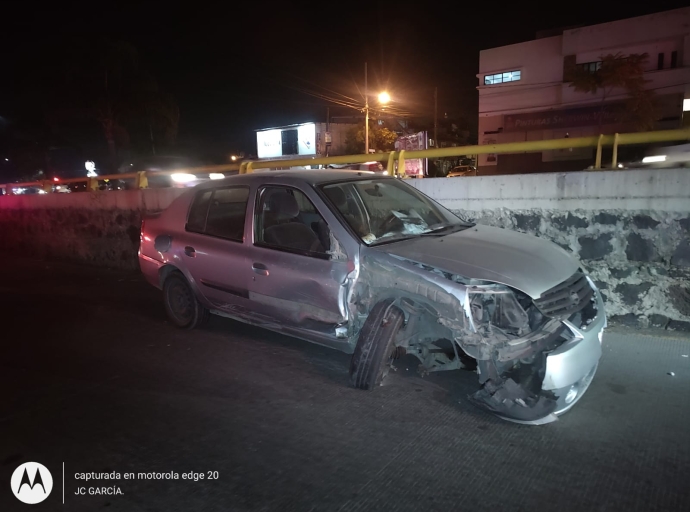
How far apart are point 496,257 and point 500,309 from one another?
1.38 ft

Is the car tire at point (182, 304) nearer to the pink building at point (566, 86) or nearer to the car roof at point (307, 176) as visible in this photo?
the car roof at point (307, 176)

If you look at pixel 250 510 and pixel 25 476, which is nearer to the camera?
pixel 250 510

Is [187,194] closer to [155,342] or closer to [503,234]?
[155,342]

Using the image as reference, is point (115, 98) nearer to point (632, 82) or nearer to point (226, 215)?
point (226, 215)

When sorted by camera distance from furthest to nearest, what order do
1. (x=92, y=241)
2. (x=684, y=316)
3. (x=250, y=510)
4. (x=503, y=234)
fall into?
(x=92, y=241) → (x=684, y=316) → (x=503, y=234) → (x=250, y=510)

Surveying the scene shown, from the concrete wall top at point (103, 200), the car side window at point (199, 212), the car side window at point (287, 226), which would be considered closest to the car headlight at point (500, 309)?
the car side window at point (287, 226)

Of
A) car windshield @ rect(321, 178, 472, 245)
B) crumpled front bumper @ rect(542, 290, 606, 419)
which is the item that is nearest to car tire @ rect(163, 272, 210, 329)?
car windshield @ rect(321, 178, 472, 245)

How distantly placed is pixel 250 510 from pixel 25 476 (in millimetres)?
1491

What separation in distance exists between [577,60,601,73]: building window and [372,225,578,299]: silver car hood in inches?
1252

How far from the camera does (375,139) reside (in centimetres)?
3903

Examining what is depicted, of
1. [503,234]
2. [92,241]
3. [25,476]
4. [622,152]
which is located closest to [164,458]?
[25,476]

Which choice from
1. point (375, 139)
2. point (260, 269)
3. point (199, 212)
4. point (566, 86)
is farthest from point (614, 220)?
point (375, 139)

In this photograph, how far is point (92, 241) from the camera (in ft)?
34.9

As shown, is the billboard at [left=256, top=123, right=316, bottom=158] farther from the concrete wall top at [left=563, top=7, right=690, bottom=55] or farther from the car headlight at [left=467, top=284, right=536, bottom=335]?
the car headlight at [left=467, top=284, right=536, bottom=335]
